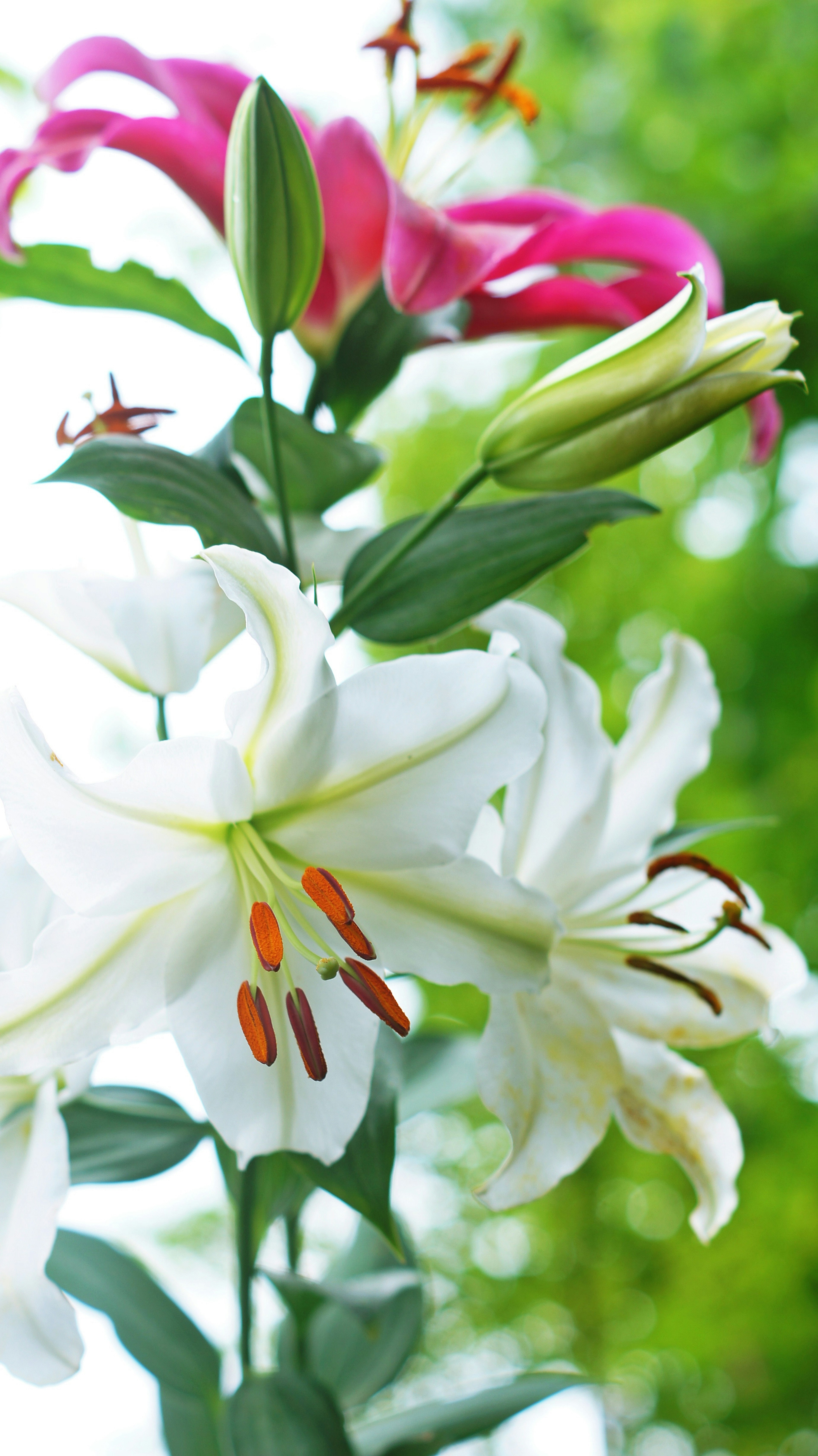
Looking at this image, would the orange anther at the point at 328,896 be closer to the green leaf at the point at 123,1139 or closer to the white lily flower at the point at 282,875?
the white lily flower at the point at 282,875

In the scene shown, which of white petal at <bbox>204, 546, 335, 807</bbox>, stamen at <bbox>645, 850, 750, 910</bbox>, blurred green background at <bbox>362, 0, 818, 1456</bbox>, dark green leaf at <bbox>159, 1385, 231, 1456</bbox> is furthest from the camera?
blurred green background at <bbox>362, 0, 818, 1456</bbox>

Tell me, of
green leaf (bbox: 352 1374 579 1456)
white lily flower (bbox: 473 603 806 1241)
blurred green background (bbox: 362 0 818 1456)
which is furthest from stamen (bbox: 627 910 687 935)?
blurred green background (bbox: 362 0 818 1456)

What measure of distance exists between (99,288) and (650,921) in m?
0.33

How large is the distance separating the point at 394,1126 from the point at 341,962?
67 mm

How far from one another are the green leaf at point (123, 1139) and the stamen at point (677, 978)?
0.19 m

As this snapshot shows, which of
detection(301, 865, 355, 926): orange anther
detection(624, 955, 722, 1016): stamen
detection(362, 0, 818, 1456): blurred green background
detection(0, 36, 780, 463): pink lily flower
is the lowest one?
detection(362, 0, 818, 1456): blurred green background

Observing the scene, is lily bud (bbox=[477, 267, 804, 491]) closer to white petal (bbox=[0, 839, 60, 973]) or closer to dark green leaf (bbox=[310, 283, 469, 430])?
dark green leaf (bbox=[310, 283, 469, 430])

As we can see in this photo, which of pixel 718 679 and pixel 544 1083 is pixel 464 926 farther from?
pixel 718 679

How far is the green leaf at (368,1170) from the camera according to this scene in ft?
1.14

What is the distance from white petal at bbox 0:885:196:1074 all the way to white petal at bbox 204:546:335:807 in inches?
1.8

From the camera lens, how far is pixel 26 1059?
11.4 inches

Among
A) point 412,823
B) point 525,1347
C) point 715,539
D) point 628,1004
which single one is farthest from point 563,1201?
point 412,823

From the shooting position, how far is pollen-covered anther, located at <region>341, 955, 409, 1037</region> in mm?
301

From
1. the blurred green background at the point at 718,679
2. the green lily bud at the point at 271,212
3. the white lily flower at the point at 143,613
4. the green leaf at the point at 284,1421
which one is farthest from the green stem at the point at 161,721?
the blurred green background at the point at 718,679
